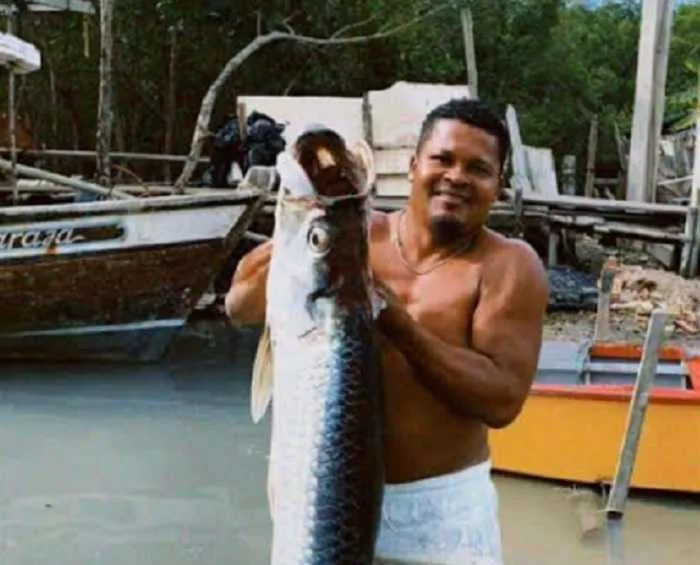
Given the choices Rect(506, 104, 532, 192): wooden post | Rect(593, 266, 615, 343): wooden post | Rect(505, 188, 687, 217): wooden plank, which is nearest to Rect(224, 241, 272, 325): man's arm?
Rect(593, 266, 615, 343): wooden post

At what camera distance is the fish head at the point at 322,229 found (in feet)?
6.72

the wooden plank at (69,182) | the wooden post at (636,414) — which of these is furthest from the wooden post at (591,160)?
the wooden post at (636,414)

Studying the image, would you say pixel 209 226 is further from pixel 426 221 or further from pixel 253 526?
pixel 426 221

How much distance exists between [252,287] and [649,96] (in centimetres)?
1353

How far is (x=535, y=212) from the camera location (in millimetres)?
14266

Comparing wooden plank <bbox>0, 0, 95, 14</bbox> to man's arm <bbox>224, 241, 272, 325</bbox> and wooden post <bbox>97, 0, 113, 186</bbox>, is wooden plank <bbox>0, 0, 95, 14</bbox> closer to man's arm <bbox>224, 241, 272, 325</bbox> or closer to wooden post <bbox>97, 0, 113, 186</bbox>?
wooden post <bbox>97, 0, 113, 186</bbox>

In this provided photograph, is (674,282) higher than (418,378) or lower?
lower

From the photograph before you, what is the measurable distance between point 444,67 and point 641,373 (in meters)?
12.0

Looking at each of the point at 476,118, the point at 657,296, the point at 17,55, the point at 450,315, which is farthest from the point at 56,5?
the point at 450,315

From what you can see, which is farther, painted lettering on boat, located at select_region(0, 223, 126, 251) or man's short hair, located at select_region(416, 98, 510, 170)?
painted lettering on boat, located at select_region(0, 223, 126, 251)

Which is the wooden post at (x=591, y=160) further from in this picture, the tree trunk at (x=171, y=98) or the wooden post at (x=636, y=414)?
the wooden post at (x=636, y=414)

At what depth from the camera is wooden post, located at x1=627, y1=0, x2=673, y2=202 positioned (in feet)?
49.0

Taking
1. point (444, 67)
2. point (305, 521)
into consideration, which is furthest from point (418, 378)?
point (444, 67)

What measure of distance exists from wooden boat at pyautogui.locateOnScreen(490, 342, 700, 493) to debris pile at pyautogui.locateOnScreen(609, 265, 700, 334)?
11.5 feet
